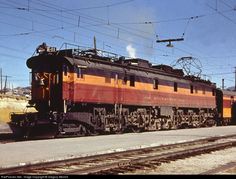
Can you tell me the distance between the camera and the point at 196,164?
11617 mm

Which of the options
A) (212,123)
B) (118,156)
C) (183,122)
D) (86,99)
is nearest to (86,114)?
(86,99)

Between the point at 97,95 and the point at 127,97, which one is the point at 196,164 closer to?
the point at 97,95

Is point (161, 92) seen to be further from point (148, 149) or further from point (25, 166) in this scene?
point (25, 166)

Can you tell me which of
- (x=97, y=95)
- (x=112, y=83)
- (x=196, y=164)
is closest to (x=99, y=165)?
(x=196, y=164)

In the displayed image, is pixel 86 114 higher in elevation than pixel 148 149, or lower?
higher

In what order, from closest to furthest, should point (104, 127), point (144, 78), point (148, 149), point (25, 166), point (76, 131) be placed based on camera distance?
point (25, 166)
point (148, 149)
point (76, 131)
point (104, 127)
point (144, 78)

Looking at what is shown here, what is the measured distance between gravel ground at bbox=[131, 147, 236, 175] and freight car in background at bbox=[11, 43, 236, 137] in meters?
8.50

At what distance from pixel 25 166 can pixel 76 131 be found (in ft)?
31.9

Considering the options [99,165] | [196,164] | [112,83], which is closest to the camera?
[99,165]

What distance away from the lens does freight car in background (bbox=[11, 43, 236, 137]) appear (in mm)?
20016

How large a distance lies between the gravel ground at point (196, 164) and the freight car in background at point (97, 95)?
850 centimetres

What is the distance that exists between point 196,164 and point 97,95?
1114 cm

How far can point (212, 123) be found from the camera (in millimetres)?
37750

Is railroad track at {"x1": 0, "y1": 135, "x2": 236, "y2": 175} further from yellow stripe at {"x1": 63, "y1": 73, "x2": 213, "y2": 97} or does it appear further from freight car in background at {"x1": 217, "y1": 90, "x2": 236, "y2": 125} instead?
freight car in background at {"x1": 217, "y1": 90, "x2": 236, "y2": 125}
